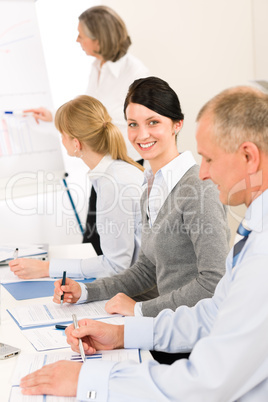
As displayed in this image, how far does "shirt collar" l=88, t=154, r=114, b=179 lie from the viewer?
2023 mm

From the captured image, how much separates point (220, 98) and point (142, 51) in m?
2.98

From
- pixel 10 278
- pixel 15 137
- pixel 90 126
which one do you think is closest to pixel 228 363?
pixel 10 278

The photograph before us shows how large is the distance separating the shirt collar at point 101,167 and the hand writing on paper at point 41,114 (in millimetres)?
1428

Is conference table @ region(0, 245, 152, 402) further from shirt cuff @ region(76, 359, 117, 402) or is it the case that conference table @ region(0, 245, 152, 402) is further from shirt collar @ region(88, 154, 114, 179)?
shirt collar @ region(88, 154, 114, 179)

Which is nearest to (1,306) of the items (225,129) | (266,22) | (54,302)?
(54,302)

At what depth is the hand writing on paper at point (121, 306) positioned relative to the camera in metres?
1.43

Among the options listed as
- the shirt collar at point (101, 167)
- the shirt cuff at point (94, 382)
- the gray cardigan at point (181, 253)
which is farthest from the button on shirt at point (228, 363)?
the shirt collar at point (101, 167)

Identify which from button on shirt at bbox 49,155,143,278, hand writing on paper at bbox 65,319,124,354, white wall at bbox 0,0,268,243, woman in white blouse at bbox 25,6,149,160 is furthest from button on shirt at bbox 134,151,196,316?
white wall at bbox 0,0,268,243

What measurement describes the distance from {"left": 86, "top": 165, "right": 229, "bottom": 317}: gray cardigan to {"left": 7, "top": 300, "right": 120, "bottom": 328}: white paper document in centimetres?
6

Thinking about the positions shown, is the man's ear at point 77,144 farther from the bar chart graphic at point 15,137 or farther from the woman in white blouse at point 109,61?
the bar chart graphic at point 15,137

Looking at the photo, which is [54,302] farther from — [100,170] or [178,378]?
[178,378]

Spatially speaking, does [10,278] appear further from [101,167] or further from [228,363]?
[228,363]

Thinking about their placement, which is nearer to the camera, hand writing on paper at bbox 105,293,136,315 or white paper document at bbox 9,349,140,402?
white paper document at bbox 9,349,140,402

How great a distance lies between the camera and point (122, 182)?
2.00 m
